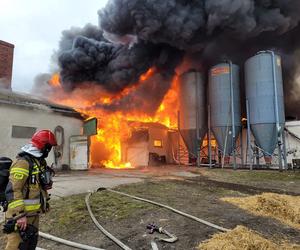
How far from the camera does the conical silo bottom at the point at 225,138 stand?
59.5 ft

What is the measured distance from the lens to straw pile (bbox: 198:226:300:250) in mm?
3920

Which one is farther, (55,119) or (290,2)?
(290,2)

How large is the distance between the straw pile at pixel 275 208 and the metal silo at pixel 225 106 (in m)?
11.2

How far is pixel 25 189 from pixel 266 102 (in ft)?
52.3

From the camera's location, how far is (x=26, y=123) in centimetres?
1520

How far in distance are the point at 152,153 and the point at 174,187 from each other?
39.3ft

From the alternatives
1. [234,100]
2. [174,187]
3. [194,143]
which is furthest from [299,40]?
[174,187]

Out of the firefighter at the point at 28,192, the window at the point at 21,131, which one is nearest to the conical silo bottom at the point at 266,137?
the window at the point at 21,131

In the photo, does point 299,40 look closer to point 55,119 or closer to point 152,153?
point 152,153

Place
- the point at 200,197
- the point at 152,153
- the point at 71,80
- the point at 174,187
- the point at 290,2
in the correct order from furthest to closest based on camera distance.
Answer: the point at 71,80
the point at 152,153
the point at 290,2
the point at 174,187
the point at 200,197

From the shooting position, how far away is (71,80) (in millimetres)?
23156

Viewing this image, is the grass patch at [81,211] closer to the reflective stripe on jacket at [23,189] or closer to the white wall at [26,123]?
the reflective stripe on jacket at [23,189]

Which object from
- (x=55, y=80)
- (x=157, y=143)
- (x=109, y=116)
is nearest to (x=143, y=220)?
(x=109, y=116)

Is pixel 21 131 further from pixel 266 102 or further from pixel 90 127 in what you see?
pixel 266 102
